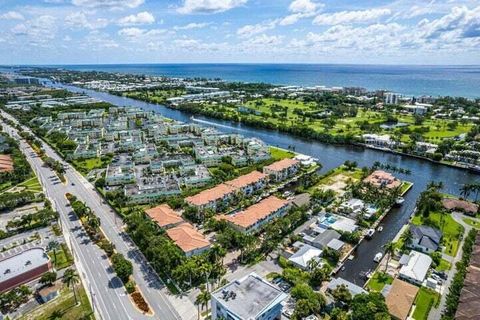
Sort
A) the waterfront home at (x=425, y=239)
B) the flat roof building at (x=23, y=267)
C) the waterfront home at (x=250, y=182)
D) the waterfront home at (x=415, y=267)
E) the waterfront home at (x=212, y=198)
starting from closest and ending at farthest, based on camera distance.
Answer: the flat roof building at (x=23, y=267) → the waterfront home at (x=415, y=267) → the waterfront home at (x=425, y=239) → the waterfront home at (x=212, y=198) → the waterfront home at (x=250, y=182)

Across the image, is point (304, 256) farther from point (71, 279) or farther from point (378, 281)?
point (71, 279)

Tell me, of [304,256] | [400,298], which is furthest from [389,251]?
[304,256]

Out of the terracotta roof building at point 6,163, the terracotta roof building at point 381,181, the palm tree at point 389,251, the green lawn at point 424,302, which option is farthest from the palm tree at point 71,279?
the terracotta roof building at point 381,181

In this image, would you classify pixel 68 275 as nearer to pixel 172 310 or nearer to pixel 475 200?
pixel 172 310

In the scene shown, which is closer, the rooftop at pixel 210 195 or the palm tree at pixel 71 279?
the palm tree at pixel 71 279

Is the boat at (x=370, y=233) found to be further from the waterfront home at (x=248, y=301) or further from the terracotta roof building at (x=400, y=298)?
the waterfront home at (x=248, y=301)

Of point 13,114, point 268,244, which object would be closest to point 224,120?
point 13,114
